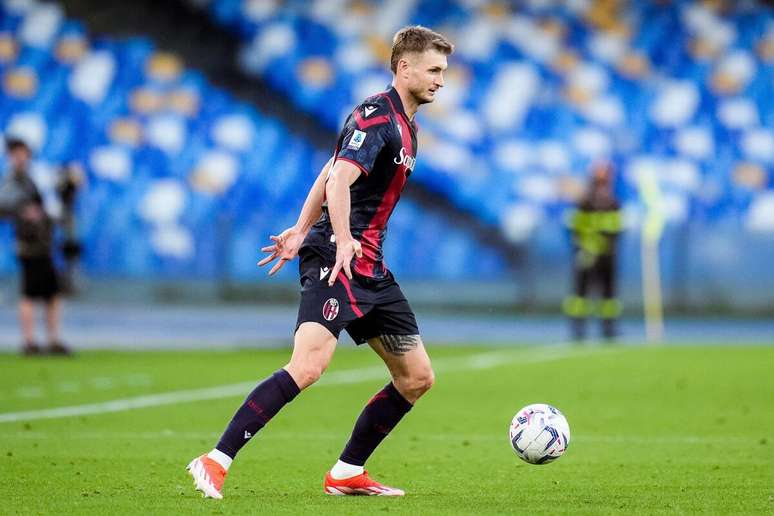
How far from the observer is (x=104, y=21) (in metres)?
27.8

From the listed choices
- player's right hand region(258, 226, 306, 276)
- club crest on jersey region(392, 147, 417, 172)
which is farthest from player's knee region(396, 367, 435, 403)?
club crest on jersey region(392, 147, 417, 172)

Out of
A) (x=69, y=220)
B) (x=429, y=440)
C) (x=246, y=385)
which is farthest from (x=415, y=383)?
(x=69, y=220)

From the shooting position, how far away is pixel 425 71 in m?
6.63

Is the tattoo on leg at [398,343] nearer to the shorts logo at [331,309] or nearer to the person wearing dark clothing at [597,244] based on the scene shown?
the shorts logo at [331,309]

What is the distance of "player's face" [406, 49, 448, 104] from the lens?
261 inches

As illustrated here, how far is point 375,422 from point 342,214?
1154 mm

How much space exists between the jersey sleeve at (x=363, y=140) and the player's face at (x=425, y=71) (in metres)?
0.28

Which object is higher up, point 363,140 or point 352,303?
point 363,140

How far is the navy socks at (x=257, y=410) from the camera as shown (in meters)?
6.25

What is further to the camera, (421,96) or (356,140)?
(421,96)

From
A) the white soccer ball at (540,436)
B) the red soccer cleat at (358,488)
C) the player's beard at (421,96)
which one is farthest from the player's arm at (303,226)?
the white soccer ball at (540,436)

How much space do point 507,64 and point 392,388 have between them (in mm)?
20739

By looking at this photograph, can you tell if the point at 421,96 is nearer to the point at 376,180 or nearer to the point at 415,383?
the point at 376,180

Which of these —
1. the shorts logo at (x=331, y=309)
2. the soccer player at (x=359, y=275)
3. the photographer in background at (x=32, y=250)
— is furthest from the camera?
the photographer in background at (x=32, y=250)
